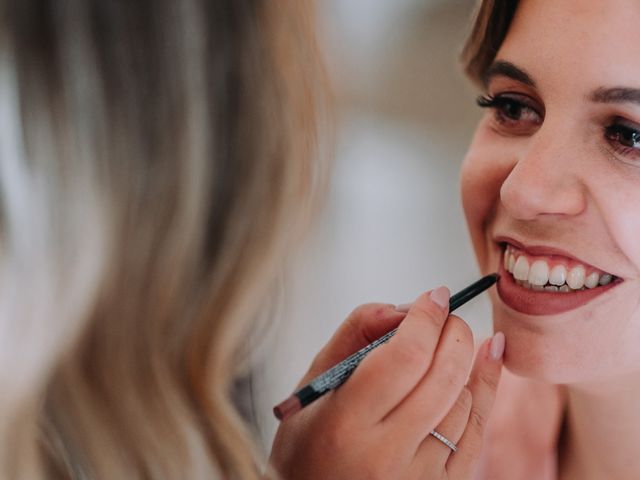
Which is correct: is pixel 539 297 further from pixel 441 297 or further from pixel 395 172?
pixel 395 172

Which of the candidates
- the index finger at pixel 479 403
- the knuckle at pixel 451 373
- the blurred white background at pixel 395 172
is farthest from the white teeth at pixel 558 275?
the blurred white background at pixel 395 172

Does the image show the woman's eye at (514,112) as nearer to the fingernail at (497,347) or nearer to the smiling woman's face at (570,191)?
the smiling woman's face at (570,191)

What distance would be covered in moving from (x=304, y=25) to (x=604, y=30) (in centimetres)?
34

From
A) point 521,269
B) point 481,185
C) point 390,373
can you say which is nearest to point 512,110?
point 481,185

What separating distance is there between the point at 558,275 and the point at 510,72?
26 centimetres

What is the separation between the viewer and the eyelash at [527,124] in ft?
3.00

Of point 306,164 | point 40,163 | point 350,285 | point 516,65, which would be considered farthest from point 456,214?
point 40,163

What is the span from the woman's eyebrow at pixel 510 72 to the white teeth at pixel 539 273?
0.71ft

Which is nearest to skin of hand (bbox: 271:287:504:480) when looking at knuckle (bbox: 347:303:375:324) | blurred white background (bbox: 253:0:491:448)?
knuckle (bbox: 347:303:375:324)

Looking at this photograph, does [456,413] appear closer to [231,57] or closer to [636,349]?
[636,349]

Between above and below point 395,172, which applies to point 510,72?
below

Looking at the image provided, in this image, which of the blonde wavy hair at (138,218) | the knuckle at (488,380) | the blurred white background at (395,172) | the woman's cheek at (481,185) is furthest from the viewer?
the blurred white background at (395,172)

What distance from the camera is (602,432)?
1.17 metres

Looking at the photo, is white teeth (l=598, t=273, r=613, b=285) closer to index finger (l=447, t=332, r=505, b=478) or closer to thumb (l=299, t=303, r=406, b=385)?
index finger (l=447, t=332, r=505, b=478)
